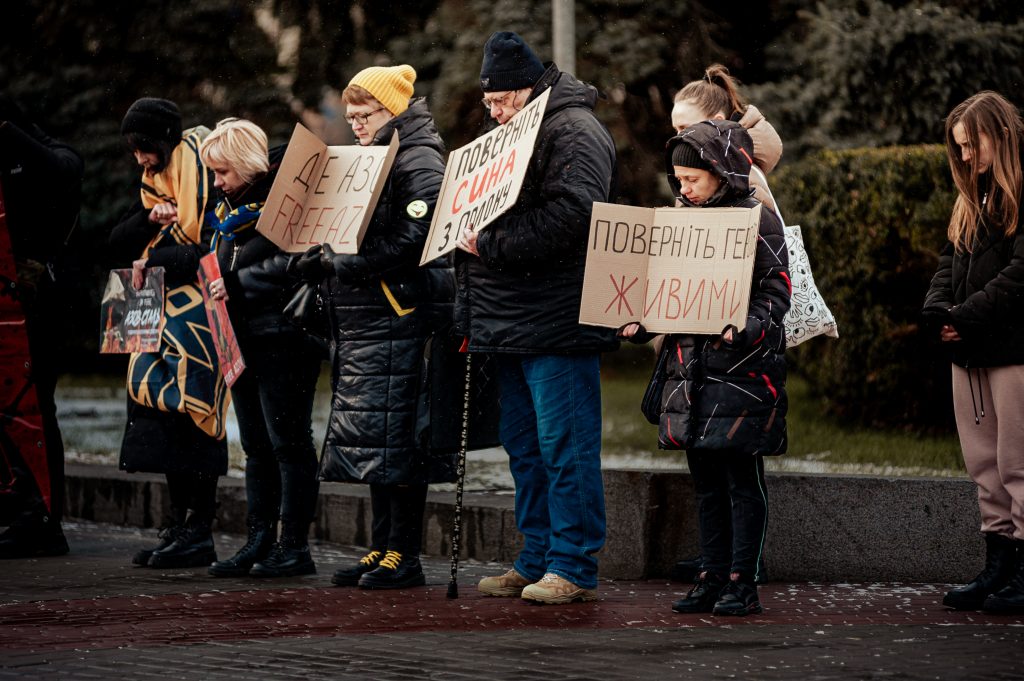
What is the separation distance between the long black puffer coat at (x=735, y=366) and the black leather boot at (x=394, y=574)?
1.34 m

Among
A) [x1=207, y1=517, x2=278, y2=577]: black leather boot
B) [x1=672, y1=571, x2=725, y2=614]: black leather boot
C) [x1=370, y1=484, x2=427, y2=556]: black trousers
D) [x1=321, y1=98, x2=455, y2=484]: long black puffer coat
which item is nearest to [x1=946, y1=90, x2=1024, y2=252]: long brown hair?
[x1=672, y1=571, x2=725, y2=614]: black leather boot

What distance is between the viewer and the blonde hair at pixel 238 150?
275 inches

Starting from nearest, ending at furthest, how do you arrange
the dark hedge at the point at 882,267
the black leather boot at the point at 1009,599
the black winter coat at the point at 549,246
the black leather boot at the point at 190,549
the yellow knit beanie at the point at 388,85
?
the black leather boot at the point at 1009,599
the black winter coat at the point at 549,246
the yellow knit beanie at the point at 388,85
the black leather boot at the point at 190,549
the dark hedge at the point at 882,267

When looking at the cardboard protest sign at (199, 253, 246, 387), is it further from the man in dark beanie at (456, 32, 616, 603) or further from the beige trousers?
the beige trousers

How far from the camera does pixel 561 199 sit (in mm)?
5949

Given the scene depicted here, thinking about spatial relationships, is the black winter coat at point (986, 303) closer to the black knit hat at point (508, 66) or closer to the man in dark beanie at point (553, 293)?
the man in dark beanie at point (553, 293)

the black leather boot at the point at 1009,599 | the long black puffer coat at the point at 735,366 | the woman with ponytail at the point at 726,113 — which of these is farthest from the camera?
the woman with ponytail at the point at 726,113

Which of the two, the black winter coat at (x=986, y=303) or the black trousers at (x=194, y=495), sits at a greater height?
the black winter coat at (x=986, y=303)

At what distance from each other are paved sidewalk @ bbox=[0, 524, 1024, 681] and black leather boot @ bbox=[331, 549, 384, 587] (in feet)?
0.29

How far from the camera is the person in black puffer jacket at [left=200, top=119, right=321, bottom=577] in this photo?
22.9 ft

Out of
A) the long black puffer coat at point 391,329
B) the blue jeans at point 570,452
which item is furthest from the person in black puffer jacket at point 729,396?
the long black puffer coat at point 391,329

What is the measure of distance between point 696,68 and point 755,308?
15.1 m

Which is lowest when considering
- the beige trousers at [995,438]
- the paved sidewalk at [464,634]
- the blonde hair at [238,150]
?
the paved sidewalk at [464,634]

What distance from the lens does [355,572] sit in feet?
22.0
